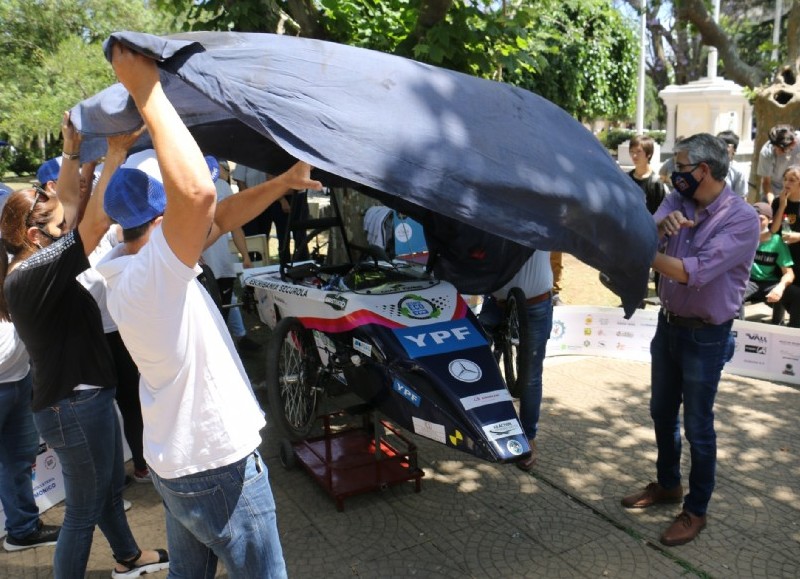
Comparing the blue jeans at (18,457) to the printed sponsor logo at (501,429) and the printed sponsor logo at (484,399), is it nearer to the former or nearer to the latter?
the printed sponsor logo at (484,399)

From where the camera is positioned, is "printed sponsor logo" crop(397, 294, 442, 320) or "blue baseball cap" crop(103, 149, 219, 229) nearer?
"blue baseball cap" crop(103, 149, 219, 229)

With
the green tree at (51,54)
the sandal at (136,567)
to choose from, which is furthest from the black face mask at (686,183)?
the green tree at (51,54)

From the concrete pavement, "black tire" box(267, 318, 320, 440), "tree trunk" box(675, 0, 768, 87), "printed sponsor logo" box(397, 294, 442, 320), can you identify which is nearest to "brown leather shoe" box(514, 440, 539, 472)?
the concrete pavement

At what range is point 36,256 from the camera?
2.96 meters

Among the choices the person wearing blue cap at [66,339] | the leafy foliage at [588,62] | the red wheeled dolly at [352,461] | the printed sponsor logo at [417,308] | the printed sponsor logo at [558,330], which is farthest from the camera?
the leafy foliage at [588,62]

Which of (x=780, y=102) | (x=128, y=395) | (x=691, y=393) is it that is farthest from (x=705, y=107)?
(x=128, y=395)

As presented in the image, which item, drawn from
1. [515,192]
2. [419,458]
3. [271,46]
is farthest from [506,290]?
[271,46]

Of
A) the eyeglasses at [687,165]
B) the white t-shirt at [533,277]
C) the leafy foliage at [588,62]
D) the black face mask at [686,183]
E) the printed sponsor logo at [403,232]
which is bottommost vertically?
the white t-shirt at [533,277]

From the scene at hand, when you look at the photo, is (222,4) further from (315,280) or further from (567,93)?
(567,93)

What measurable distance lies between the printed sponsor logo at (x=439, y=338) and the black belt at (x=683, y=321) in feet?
3.51

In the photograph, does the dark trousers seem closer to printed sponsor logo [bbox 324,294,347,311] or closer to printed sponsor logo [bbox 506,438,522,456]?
printed sponsor logo [bbox 324,294,347,311]

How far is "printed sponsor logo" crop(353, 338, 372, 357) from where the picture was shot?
4523 mm

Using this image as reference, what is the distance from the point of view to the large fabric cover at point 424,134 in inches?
A: 102

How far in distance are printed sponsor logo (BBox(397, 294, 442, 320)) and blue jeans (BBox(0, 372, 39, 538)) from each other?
2.12 m
